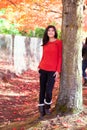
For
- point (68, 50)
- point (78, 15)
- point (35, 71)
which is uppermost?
point (78, 15)

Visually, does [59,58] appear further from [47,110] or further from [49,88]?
[47,110]

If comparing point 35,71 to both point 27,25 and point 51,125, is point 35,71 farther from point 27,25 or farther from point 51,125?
point 51,125

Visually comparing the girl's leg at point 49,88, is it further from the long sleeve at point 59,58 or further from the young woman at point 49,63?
the long sleeve at point 59,58

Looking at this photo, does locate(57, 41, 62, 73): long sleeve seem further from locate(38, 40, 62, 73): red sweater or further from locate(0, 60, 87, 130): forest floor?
locate(0, 60, 87, 130): forest floor

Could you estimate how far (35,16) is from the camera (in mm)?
19859

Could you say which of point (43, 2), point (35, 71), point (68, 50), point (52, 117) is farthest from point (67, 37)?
point (35, 71)

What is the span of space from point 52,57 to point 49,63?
0.13 m

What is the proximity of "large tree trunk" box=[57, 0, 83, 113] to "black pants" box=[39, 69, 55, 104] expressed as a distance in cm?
22

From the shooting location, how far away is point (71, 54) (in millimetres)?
7105

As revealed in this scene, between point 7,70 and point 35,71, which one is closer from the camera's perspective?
point 7,70

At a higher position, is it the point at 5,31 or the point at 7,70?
the point at 5,31

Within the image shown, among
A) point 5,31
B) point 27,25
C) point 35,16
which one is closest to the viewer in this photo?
point 35,16

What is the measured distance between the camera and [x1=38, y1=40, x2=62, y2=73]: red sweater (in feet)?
23.4

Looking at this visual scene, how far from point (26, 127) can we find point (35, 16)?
43.7 ft
